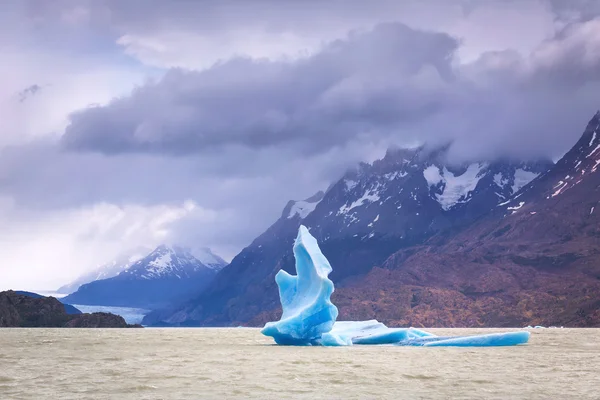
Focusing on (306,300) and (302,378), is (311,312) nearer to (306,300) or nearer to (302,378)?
(306,300)

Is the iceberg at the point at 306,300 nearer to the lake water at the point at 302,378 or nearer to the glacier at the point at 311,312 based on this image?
the glacier at the point at 311,312

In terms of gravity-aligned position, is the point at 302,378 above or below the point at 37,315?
below

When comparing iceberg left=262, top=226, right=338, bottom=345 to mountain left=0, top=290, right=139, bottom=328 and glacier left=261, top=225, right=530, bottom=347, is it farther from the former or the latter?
mountain left=0, top=290, right=139, bottom=328

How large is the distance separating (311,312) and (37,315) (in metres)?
98.3

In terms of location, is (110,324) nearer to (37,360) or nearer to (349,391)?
(37,360)

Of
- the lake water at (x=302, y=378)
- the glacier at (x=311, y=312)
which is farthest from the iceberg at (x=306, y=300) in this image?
the lake water at (x=302, y=378)

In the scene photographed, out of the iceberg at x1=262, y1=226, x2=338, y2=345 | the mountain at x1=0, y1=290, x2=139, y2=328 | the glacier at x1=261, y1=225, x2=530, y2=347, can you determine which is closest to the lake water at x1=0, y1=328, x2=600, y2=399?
the iceberg at x1=262, y1=226, x2=338, y2=345

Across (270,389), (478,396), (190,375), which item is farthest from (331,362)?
(478,396)

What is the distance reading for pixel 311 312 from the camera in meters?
49.1

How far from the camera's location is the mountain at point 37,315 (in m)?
→ 127

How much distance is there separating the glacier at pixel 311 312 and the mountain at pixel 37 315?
3376 inches

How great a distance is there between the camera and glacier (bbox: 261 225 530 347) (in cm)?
4919

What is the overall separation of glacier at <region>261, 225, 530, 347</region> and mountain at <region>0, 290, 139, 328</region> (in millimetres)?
85741

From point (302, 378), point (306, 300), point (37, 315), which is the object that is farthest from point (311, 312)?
point (37, 315)
